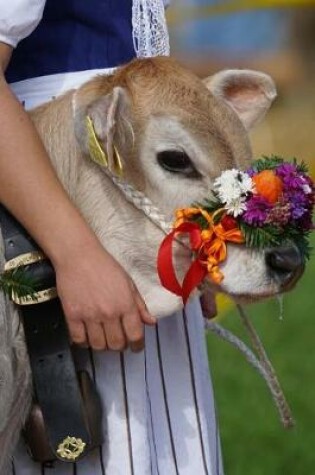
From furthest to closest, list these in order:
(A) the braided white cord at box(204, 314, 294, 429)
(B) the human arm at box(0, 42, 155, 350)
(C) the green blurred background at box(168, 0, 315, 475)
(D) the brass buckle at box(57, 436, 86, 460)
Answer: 1. (C) the green blurred background at box(168, 0, 315, 475)
2. (A) the braided white cord at box(204, 314, 294, 429)
3. (D) the brass buckle at box(57, 436, 86, 460)
4. (B) the human arm at box(0, 42, 155, 350)

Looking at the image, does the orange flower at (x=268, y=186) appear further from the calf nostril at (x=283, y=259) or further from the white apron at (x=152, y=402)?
the white apron at (x=152, y=402)

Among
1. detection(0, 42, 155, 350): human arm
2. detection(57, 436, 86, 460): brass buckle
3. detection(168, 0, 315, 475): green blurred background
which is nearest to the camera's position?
detection(0, 42, 155, 350): human arm

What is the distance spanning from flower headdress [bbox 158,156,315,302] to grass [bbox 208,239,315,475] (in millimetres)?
1970

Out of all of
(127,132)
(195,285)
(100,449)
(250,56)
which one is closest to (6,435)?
(100,449)

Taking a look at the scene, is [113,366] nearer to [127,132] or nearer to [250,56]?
[127,132]

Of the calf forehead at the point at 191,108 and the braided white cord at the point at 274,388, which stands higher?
the calf forehead at the point at 191,108

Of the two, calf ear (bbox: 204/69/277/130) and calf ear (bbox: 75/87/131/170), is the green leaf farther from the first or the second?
calf ear (bbox: 204/69/277/130)

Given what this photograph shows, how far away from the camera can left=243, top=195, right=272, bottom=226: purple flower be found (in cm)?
229

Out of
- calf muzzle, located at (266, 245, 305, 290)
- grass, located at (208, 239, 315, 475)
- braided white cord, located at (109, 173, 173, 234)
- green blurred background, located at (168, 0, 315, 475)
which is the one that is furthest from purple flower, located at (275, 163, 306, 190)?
grass, located at (208, 239, 315, 475)

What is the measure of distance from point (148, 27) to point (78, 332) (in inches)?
24.9

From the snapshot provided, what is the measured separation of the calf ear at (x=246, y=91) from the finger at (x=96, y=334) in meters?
0.51

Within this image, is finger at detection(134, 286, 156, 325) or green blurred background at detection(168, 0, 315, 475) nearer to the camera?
finger at detection(134, 286, 156, 325)

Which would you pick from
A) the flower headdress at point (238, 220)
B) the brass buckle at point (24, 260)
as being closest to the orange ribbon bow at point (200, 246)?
the flower headdress at point (238, 220)

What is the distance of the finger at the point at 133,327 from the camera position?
231 cm
